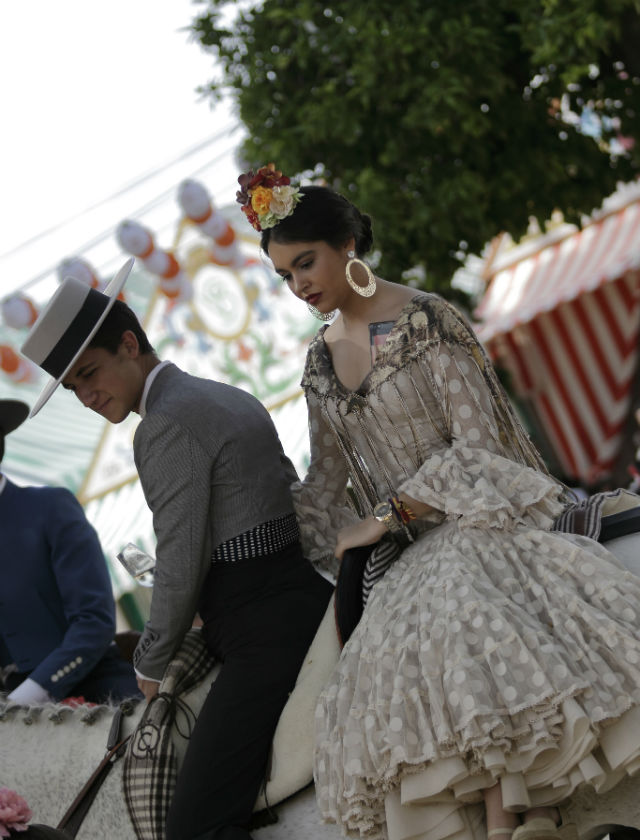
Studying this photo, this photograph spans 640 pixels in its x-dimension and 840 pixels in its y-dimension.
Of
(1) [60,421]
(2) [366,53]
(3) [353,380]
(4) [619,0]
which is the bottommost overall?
(1) [60,421]

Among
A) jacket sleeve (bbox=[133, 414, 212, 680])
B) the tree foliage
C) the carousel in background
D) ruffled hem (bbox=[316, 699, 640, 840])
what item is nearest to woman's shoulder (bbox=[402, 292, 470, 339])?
jacket sleeve (bbox=[133, 414, 212, 680])

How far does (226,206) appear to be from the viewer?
11336mm

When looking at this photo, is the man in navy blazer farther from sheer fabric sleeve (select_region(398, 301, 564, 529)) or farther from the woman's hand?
sheer fabric sleeve (select_region(398, 301, 564, 529))

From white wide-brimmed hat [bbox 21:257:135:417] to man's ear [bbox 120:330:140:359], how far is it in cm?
10

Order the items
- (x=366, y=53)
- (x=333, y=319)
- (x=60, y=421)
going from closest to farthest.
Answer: (x=333, y=319), (x=366, y=53), (x=60, y=421)

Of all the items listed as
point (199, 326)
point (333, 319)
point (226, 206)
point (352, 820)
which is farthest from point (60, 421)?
point (352, 820)

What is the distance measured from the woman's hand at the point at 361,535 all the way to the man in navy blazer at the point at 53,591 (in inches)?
48.9

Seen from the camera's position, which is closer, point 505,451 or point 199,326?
point 505,451

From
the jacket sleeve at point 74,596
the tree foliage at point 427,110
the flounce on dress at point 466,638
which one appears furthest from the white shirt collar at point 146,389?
the tree foliage at point 427,110

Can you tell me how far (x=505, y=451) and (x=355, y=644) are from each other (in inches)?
26.5

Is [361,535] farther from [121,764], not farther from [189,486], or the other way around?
[121,764]

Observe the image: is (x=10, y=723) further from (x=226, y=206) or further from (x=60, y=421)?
(x=226, y=206)

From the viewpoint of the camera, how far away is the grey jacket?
2777 mm

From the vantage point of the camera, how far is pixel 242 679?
8.93 feet
